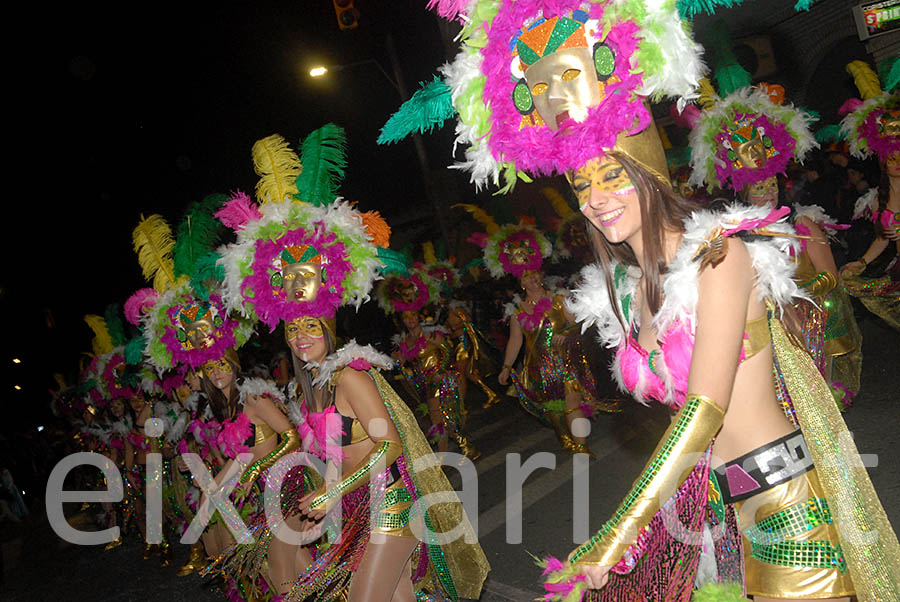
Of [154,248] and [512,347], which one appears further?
[512,347]

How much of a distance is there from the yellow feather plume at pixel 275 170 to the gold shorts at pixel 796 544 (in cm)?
337

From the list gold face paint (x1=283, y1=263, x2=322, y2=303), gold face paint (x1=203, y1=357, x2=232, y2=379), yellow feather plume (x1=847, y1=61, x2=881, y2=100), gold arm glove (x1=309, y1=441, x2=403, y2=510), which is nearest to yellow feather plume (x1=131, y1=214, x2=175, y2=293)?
gold face paint (x1=203, y1=357, x2=232, y2=379)

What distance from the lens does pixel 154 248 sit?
582cm

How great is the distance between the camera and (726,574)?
6.71ft

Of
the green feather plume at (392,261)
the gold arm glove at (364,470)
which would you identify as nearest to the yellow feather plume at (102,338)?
the green feather plume at (392,261)

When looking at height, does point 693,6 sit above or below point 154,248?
below

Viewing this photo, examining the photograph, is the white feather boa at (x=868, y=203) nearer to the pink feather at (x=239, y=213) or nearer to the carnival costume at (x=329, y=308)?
the carnival costume at (x=329, y=308)

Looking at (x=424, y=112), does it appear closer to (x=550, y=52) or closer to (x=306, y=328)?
(x=550, y=52)

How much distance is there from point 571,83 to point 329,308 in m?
2.28

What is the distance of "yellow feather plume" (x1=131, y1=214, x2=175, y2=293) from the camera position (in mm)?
5750

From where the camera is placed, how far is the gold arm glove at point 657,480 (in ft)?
5.43

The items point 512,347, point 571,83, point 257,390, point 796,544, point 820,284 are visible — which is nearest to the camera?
A: point 796,544

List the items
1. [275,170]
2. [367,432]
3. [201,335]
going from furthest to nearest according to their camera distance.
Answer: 1. [201,335]
2. [275,170]
3. [367,432]

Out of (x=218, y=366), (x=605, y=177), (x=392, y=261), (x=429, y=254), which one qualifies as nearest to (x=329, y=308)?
(x=392, y=261)
